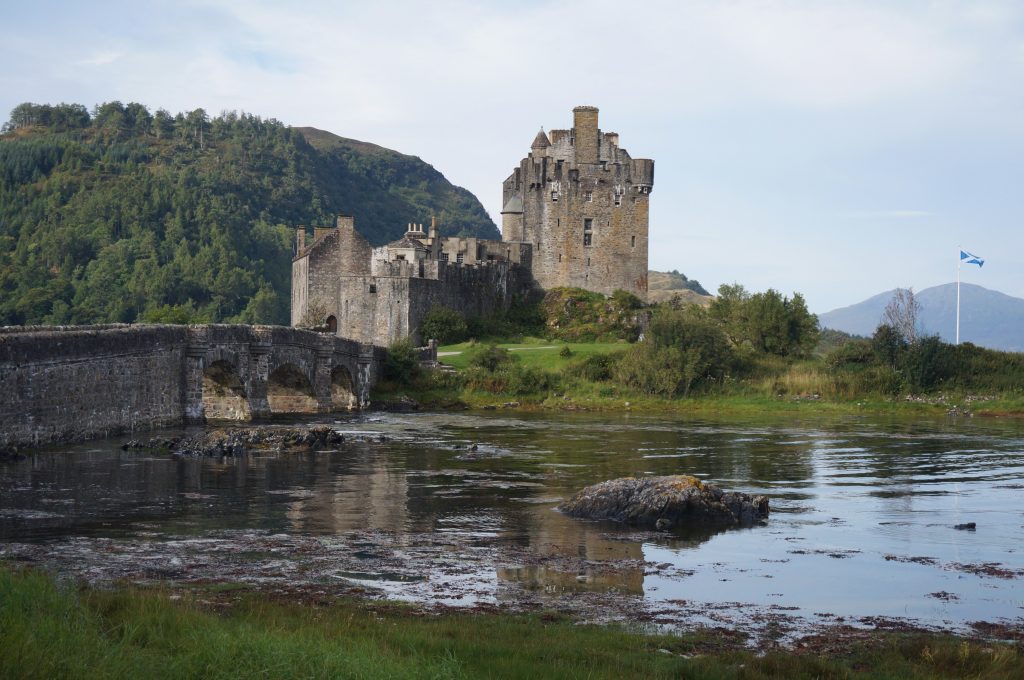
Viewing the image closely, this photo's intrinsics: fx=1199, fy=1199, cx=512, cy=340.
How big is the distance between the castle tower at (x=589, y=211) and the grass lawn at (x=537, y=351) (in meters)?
10.0

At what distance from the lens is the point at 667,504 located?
20375 millimetres

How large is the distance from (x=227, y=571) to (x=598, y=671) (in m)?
6.53

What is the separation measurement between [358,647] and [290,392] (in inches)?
1463

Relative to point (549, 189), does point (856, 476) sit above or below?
below

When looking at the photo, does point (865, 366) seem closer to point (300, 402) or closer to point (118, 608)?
point (300, 402)

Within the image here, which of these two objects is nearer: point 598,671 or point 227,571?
point 598,671

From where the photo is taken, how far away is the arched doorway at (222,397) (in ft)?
131

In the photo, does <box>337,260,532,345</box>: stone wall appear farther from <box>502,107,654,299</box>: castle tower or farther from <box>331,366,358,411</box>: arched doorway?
<box>502,107,654,299</box>: castle tower

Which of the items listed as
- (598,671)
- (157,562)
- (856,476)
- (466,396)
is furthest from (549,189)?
(598,671)

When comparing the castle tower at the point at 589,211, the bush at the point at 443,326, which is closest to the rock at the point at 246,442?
the bush at the point at 443,326

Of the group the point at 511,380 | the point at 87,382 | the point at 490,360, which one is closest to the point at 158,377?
the point at 87,382

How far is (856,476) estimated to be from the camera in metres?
28.1

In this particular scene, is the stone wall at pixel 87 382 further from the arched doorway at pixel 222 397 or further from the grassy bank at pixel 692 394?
the grassy bank at pixel 692 394

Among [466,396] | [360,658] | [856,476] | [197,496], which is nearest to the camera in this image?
[360,658]
